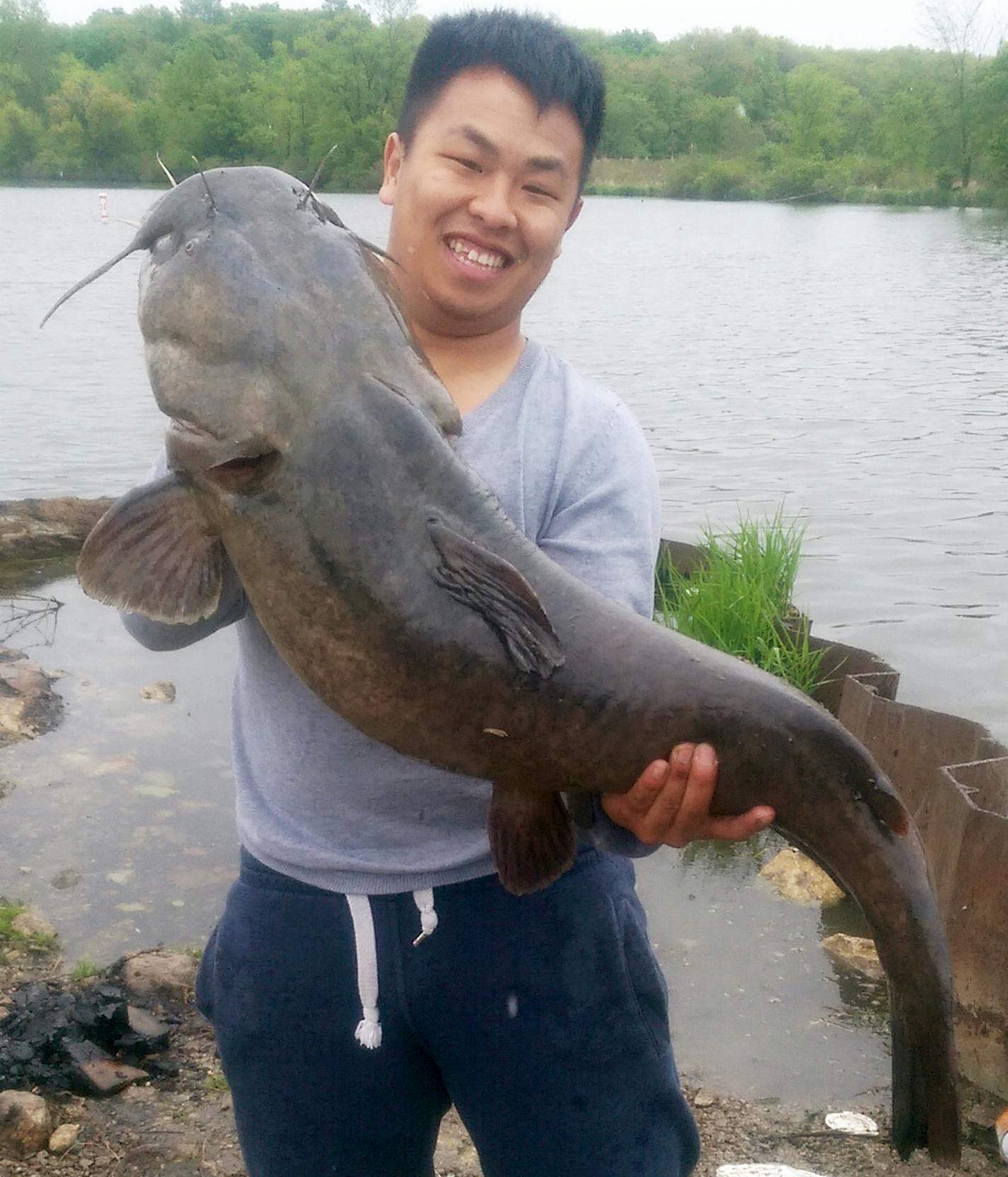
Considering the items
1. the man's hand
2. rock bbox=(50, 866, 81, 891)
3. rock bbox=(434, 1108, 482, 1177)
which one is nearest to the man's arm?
the man's hand

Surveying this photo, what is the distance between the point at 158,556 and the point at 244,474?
188mm

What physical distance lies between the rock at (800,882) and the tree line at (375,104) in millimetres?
22543

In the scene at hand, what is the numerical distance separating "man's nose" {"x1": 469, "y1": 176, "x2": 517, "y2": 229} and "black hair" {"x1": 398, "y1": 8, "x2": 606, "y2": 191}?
0.14 m

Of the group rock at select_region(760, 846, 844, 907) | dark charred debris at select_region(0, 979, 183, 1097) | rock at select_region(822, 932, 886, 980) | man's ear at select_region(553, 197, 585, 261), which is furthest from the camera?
rock at select_region(760, 846, 844, 907)

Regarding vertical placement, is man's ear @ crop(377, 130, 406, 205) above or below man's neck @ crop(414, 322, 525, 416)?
above

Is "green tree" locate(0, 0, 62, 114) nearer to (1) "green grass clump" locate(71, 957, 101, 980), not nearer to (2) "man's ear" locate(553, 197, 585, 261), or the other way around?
(1) "green grass clump" locate(71, 957, 101, 980)

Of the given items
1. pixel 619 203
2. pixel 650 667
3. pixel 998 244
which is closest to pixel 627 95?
pixel 619 203

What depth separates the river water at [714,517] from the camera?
382cm

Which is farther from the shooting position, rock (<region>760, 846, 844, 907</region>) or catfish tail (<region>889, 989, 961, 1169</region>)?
rock (<region>760, 846, 844, 907</region>)

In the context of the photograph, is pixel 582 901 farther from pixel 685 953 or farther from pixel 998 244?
pixel 998 244

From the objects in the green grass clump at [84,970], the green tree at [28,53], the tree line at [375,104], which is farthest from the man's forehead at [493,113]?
the green tree at [28,53]

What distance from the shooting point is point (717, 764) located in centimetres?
158

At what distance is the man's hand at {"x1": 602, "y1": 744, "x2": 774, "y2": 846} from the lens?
1.56 metres

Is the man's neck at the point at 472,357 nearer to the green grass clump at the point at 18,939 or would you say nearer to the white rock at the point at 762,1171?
the white rock at the point at 762,1171
